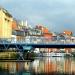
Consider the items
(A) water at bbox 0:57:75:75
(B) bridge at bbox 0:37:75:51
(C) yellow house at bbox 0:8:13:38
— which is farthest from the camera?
(C) yellow house at bbox 0:8:13:38

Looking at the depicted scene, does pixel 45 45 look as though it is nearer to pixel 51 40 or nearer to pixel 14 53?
pixel 51 40

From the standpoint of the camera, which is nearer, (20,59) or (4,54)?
(20,59)

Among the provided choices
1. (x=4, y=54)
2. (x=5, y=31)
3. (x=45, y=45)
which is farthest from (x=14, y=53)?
(x=5, y=31)

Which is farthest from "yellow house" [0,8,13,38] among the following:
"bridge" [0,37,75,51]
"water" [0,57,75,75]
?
"water" [0,57,75,75]

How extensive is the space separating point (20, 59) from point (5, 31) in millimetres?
43091

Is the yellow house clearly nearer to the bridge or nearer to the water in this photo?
the bridge

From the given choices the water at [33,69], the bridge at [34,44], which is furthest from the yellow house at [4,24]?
the water at [33,69]

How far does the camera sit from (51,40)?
96062mm

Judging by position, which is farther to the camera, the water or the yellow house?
the yellow house

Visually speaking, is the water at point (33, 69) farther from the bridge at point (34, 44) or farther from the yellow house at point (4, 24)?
the yellow house at point (4, 24)

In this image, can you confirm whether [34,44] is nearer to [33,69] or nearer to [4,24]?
[33,69]

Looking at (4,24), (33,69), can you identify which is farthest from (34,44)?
(4,24)

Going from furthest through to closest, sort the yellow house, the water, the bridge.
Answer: the yellow house, the bridge, the water

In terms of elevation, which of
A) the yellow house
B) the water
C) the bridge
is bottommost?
the water
